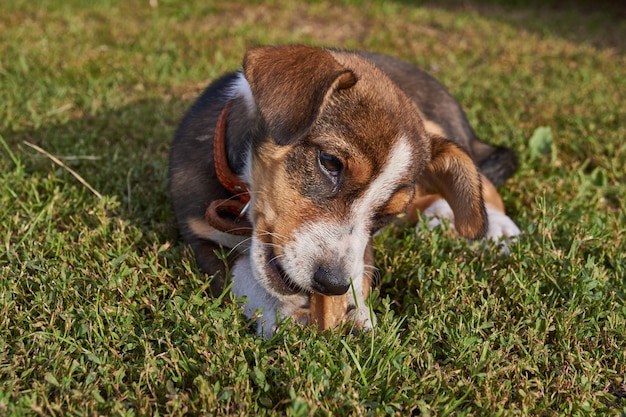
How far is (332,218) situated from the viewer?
2.71m

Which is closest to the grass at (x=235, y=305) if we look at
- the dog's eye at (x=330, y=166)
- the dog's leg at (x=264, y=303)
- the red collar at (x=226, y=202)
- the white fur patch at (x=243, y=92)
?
the dog's leg at (x=264, y=303)

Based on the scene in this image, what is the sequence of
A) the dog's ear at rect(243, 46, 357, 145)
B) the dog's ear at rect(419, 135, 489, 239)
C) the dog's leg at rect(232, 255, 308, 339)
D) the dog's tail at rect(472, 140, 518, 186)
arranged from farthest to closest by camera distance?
the dog's tail at rect(472, 140, 518, 186), the dog's ear at rect(419, 135, 489, 239), the dog's leg at rect(232, 255, 308, 339), the dog's ear at rect(243, 46, 357, 145)

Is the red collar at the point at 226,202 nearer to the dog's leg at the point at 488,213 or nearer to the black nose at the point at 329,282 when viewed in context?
the black nose at the point at 329,282

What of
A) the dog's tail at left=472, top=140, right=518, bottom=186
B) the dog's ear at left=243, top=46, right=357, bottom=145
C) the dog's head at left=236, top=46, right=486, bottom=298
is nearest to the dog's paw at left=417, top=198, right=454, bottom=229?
the dog's tail at left=472, top=140, right=518, bottom=186

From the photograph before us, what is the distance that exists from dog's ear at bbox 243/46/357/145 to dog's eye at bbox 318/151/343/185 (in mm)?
267

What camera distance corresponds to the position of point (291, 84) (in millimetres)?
2578

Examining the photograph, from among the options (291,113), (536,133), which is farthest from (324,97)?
(536,133)

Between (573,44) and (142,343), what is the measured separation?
A: 7.45 meters

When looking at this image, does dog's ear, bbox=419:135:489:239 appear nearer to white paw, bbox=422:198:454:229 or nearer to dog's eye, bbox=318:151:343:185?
white paw, bbox=422:198:454:229

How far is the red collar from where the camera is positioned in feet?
10.1

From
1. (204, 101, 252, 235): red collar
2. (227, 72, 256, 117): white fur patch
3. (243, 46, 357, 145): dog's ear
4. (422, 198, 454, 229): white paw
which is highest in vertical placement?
→ (243, 46, 357, 145): dog's ear

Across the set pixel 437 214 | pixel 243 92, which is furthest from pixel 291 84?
pixel 437 214

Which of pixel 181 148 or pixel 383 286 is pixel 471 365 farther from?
pixel 181 148

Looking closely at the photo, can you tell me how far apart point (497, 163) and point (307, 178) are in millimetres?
2129
